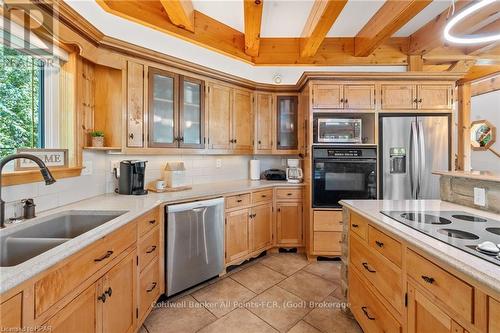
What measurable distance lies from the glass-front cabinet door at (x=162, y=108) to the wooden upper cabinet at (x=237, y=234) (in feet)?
3.49

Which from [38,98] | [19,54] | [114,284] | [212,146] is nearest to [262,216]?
[212,146]

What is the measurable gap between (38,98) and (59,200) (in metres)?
0.77

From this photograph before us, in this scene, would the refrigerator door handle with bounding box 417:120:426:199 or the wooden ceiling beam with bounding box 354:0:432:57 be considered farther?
the refrigerator door handle with bounding box 417:120:426:199

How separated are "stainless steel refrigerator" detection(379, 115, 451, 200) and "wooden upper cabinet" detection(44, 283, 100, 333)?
116 inches


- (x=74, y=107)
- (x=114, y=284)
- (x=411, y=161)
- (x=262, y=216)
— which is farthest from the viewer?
(x=262, y=216)

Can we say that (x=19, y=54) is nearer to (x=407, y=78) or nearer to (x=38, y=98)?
(x=38, y=98)

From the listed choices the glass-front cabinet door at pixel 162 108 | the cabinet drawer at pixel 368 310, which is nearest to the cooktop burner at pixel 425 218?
the cabinet drawer at pixel 368 310

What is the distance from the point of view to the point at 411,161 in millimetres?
2654

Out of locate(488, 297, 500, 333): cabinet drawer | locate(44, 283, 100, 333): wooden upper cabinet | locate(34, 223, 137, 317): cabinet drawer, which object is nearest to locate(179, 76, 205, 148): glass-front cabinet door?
locate(34, 223, 137, 317): cabinet drawer

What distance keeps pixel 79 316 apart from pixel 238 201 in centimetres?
173

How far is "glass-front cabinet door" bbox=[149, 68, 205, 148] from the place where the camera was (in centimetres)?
228

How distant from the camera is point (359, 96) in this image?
2.78 m

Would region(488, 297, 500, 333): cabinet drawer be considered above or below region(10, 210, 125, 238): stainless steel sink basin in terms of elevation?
below

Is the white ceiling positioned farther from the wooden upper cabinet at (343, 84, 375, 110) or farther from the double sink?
the double sink
